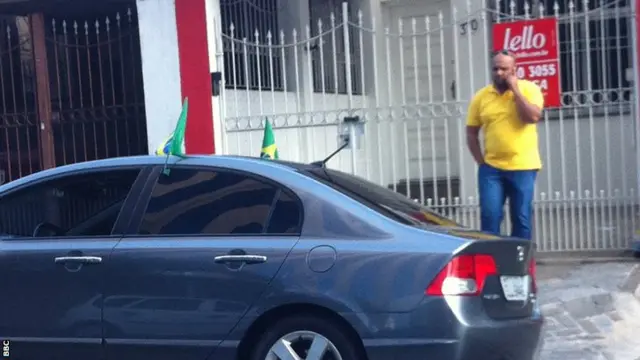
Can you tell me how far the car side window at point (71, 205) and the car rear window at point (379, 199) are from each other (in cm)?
114

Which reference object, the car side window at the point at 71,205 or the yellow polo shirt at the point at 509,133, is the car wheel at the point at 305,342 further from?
the yellow polo shirt at the point at 509,133

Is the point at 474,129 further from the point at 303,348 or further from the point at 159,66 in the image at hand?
the point at 159,66

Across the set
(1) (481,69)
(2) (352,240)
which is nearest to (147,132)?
(1) (481,69)

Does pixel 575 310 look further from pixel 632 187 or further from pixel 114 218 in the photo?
pixel 114 218

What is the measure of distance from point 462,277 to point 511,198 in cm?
276

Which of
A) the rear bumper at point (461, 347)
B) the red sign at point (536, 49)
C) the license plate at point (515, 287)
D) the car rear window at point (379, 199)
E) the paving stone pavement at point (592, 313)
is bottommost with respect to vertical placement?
the paving stone pavement at point (592, 313)

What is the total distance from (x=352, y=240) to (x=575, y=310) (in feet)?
9.67

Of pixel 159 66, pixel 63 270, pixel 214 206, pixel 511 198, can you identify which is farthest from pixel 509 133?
pixel 159 66

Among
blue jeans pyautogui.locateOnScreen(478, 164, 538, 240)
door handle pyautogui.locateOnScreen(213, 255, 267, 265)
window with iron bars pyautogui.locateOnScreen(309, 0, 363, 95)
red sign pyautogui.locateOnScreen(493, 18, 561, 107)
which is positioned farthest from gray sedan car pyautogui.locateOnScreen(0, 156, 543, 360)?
window with iron bars pyautogui.locateOnScreen(309, 0, 363, 95)

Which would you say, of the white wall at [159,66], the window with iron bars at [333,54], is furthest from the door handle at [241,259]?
the window with iron bars at [333,54]

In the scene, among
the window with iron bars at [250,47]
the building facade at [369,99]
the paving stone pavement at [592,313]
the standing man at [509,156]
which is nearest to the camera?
the paving stone pavement at [592,313]

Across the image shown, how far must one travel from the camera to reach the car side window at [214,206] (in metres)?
5.15

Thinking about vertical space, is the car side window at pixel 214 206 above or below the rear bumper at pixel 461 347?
above

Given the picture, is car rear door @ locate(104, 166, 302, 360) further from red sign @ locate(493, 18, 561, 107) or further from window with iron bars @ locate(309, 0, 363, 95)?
window with iron bars @ locate(309, 0, 363, 95)
